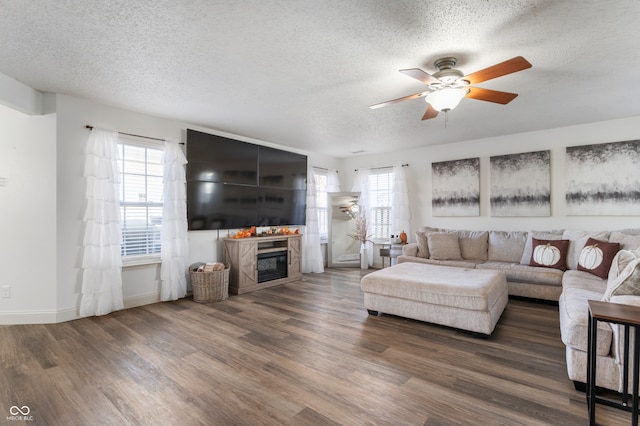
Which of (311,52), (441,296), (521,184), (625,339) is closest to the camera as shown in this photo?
(625,339)

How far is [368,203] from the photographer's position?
6875 millimetres

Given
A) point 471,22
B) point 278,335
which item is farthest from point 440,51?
point 278,335

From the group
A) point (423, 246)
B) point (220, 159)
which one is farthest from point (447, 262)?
point (220, 159)

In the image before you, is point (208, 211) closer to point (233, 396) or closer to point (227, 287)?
point (227, 287)

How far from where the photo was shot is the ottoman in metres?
2.96

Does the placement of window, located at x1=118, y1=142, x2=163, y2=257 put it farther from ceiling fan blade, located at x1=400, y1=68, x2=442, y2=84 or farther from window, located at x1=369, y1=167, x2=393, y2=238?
window, located at x1=369, y1=167, x2=393, y2=238

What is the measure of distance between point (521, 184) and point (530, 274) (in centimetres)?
167

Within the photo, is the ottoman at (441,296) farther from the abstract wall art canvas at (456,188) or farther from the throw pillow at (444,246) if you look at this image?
the abstract wall art canvas at (456,188)

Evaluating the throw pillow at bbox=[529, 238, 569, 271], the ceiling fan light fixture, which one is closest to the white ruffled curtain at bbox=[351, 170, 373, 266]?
the throw pillow at bbox=[529, 238, 569, 271]

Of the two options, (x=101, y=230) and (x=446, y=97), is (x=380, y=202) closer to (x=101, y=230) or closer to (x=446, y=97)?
(x=446, y=97)

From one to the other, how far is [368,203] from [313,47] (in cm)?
473

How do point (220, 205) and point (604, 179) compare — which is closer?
point (604, 179)

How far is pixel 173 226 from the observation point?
4.23 m

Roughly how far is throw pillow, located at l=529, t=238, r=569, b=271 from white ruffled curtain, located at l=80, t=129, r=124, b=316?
5.65 metres
